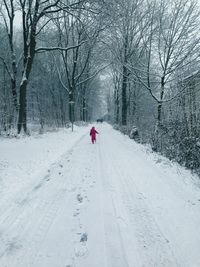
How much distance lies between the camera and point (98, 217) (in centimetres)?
490

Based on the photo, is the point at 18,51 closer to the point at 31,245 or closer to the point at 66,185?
the point at 66,185

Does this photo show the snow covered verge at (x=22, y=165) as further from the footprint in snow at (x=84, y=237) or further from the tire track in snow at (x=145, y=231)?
the footprint in snow at (x=84, y=237)

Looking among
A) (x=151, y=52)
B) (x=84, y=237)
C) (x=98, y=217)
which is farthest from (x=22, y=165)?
(x=151, y=52)

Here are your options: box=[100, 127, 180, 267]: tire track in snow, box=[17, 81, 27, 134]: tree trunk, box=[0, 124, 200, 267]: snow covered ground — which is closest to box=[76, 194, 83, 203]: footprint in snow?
box=[0, 124, 200, 267]: snow covered ground

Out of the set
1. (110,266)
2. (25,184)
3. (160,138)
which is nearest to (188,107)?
(160,138)

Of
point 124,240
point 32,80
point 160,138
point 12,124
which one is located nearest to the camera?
point 124,240

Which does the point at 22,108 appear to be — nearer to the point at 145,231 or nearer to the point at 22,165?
the point at 22,165

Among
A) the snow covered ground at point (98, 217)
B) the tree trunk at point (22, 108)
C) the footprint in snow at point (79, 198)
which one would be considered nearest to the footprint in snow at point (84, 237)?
the snow covered ground at point (98, 217)

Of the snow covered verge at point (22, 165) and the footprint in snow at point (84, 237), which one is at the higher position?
the snow covered verge at point (22, 165)

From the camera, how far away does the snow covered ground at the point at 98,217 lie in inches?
143

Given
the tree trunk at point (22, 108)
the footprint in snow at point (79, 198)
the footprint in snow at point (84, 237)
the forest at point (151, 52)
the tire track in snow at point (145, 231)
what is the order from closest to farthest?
the tire track in snow at point (145, 231) → the footprint in snow at point (84, 237) → the footprint in snow at point (79, 198) → the forest at point (151, 52) → the tree trunk at point (22, 108)

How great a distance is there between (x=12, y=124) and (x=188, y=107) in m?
14.5

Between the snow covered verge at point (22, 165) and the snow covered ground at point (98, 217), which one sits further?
the snow covered verge at point (22, 165)

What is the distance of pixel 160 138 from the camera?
13.7 m
